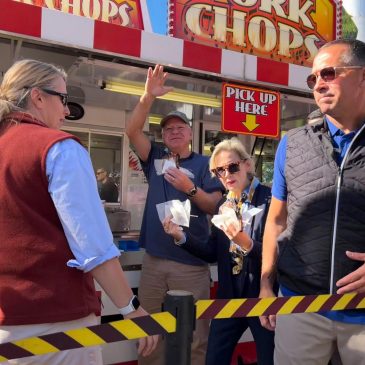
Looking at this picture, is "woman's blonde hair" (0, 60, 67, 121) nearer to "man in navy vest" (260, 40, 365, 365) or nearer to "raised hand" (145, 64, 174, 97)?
"man in navy vest" (260, 40, 365, 365)

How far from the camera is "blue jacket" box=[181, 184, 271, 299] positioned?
7.22 ft

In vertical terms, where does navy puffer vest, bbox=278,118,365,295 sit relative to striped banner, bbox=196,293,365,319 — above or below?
above

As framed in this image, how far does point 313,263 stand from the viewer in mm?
1536

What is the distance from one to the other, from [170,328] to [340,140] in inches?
36.0

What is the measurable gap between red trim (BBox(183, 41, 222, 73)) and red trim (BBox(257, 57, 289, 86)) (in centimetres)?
30

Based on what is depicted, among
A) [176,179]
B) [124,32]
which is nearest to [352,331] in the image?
[176,179]

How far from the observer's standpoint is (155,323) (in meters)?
1.24

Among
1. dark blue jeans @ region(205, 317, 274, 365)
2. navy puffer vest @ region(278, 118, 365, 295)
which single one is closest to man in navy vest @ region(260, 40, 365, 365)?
navy puffer vest @ region(278, 118, 365, 295)

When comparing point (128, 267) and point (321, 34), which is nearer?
point (128, 267)

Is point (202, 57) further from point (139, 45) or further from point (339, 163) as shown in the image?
point (339, 163)

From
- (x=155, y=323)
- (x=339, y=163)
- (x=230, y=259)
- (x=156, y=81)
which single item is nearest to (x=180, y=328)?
(x=155, y=323)

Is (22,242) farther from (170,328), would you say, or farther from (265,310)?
(265,310)

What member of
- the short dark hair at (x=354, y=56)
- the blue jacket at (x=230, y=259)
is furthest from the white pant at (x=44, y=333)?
the short dark hair at (x=354, y=56)

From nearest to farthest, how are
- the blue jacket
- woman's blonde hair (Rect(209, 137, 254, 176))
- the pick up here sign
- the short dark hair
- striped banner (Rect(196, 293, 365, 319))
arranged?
striped banner (Rect(196, 293, 365, 319)), the short dark hair, the blue jacket, woman's blonde hair (Rect(209, 137, 254, 176)), the pick up here sign
